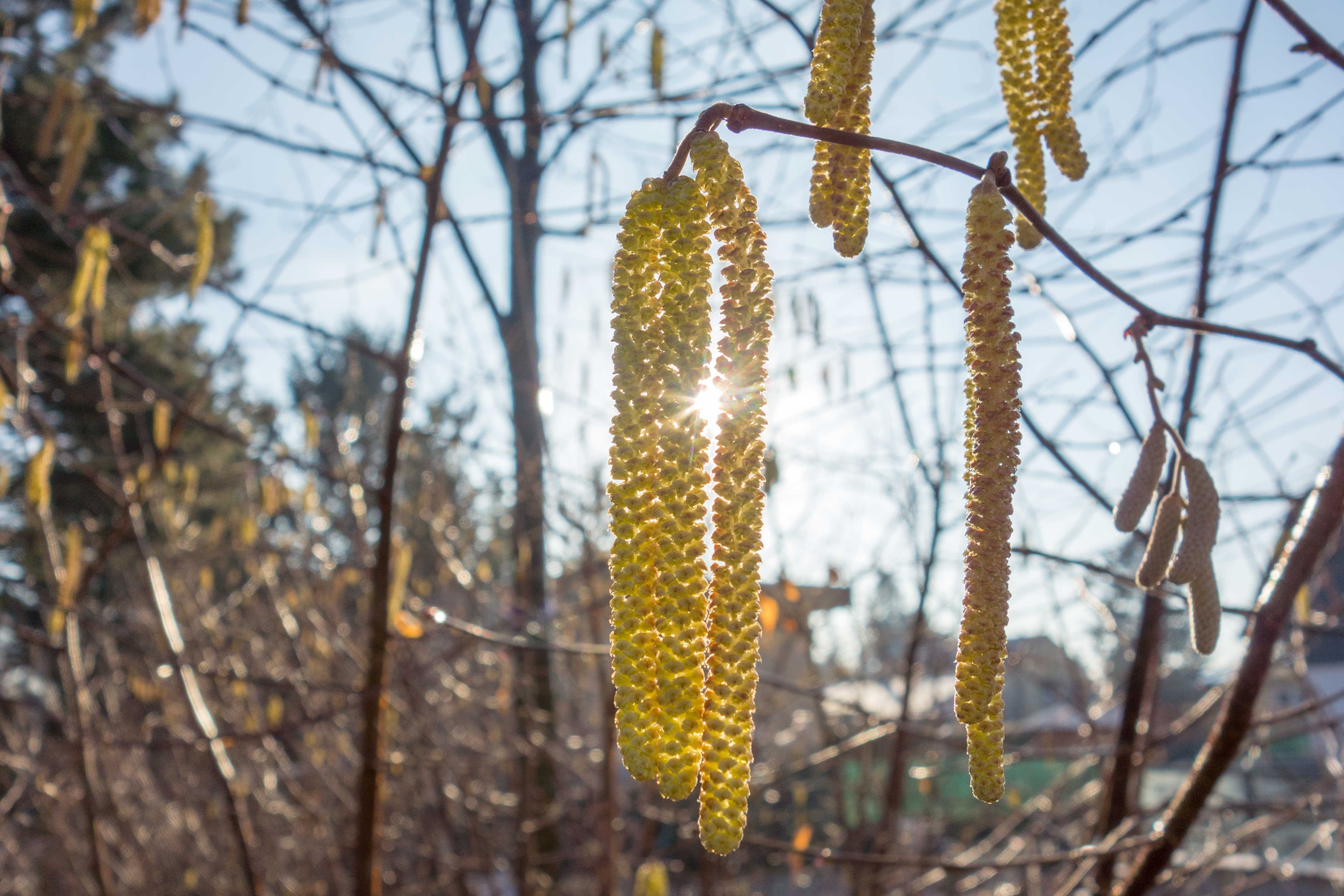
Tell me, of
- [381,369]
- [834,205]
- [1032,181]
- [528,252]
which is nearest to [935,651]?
[528,252]

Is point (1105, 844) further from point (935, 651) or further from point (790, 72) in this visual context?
point (935, 651)

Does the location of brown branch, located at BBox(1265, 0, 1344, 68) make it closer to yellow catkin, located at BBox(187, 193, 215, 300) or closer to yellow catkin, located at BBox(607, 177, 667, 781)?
yellow catkin, located at BBox(607, 177, 667, 781)

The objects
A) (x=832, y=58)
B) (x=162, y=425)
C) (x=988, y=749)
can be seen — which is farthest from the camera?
(x=162, y=425)

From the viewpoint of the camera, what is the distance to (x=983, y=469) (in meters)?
0.78

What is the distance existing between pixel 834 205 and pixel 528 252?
16.0ft

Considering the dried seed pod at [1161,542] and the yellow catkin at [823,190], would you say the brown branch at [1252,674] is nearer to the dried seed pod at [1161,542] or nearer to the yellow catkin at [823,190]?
the dried seed pod at [1161,542]

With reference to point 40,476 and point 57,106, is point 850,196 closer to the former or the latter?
point 40,476

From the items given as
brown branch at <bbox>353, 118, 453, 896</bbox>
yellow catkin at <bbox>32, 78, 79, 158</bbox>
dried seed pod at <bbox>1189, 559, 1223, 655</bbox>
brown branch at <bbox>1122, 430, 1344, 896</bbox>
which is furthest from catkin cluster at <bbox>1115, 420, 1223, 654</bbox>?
yellow catkin at <bbox>32, 78, 79, 158</bbox>

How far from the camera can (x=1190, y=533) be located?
1.09 m

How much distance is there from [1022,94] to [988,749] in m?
0.82

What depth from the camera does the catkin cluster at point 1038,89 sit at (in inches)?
45.4

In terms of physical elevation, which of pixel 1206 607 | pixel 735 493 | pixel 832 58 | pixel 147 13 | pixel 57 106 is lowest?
pixel 1206 607

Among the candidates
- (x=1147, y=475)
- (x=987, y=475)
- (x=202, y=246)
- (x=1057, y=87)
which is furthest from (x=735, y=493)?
(x=202, y=246)

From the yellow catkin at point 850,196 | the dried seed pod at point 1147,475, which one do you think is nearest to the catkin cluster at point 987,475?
the yellow catkin at point 850,196
